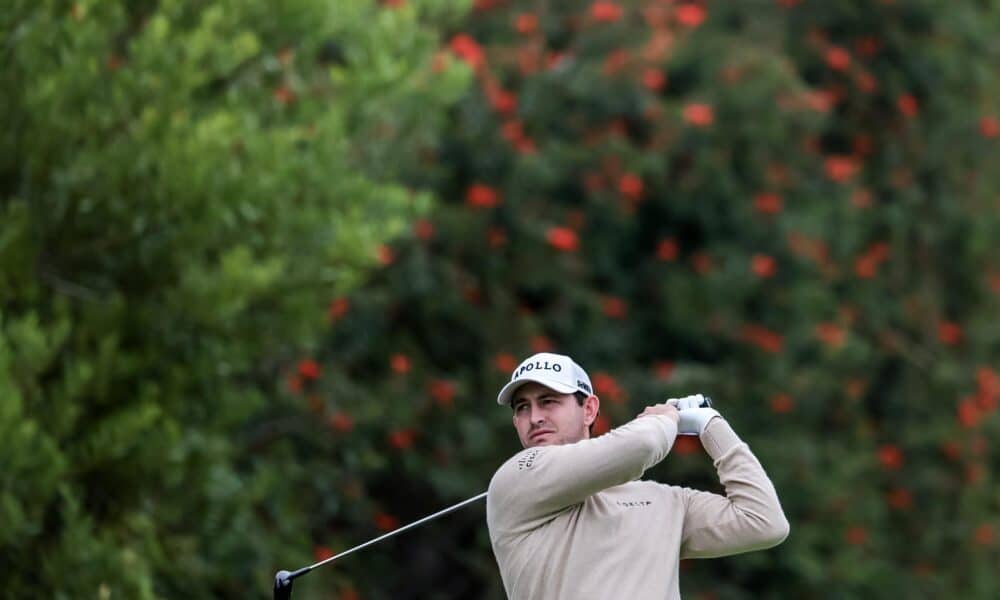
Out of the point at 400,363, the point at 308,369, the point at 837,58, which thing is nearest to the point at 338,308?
the point at 308,369

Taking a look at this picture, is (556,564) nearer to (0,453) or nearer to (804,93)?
(0,453)

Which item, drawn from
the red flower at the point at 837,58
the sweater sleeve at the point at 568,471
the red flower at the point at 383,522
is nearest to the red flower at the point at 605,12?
the red flower at the point at 837,58

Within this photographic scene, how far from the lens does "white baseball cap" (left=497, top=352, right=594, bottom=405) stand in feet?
15.2

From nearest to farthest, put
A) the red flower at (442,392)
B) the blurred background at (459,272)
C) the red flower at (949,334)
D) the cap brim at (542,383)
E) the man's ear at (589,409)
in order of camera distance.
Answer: the cap brim at (542,383) < the man's ear at (589,409) < the blurred background at (459,272) < the red flower at (442,392) < the red flower at (949,334)

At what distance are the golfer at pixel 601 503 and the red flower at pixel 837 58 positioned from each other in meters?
8.09

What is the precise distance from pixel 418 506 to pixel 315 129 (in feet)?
10.5

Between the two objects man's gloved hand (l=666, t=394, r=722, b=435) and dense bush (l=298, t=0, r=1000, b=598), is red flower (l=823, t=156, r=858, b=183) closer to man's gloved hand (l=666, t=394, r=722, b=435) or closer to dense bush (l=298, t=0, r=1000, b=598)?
dense bush (l=298, t=0, r=1000, b=598)

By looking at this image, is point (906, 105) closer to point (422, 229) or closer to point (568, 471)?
point (422, 229)

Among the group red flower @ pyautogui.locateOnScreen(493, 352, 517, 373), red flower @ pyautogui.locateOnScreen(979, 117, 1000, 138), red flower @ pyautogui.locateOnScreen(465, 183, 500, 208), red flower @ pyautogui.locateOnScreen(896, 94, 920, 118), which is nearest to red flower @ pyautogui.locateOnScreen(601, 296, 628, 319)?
red flower @ pyautogui.locateOnScreen(493, 352, 517, 373)

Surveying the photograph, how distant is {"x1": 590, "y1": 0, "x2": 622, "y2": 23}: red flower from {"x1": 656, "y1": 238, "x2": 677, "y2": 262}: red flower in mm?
1407

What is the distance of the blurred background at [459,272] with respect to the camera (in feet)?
25.4

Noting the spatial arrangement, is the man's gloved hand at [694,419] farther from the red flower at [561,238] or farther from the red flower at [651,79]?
the red flower at [651,79]

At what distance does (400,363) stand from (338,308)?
30.0 inches

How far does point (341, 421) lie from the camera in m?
10.3
